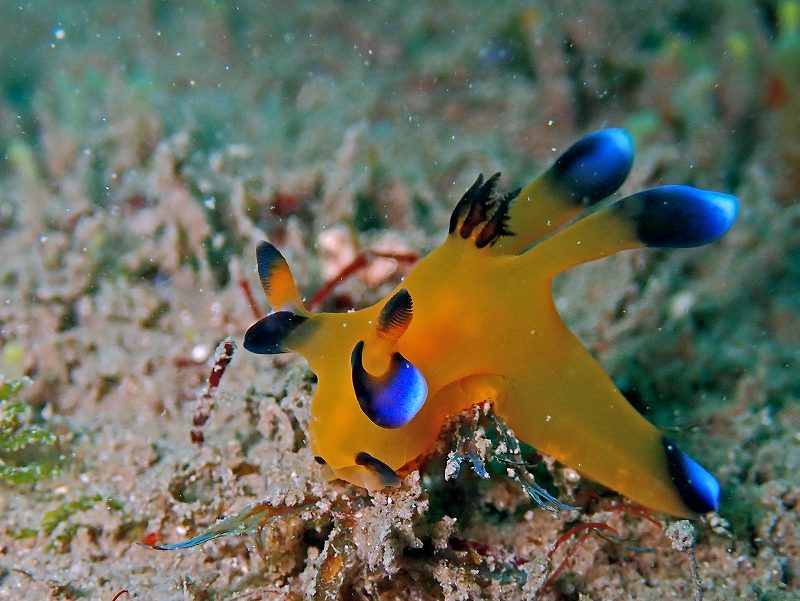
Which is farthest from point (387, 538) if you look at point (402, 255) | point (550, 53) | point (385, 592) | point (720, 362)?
point (550, 53)

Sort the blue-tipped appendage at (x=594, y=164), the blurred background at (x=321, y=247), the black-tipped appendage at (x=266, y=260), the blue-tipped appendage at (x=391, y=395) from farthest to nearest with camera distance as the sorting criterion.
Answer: the blurred background at (x=321, y=247) < the blue-tipped appendage at (x=594, y=164) < the black-tipped appendage at (x=266, y=260) < the blue-tipped appendage at (x=391, y=395)

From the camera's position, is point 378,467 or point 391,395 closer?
point 391,395

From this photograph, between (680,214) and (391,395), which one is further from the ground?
(680,214)

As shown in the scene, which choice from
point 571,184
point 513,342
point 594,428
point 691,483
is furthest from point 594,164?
point 691,483

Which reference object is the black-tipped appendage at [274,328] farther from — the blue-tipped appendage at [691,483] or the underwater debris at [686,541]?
the underwater debris at [686,541]

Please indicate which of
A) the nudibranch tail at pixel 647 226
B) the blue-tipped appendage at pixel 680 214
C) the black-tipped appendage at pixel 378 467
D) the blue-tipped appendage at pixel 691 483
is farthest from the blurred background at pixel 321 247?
the blue-tipped appendage at pixel 680 214

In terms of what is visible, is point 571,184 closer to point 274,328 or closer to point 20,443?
point 274,328
